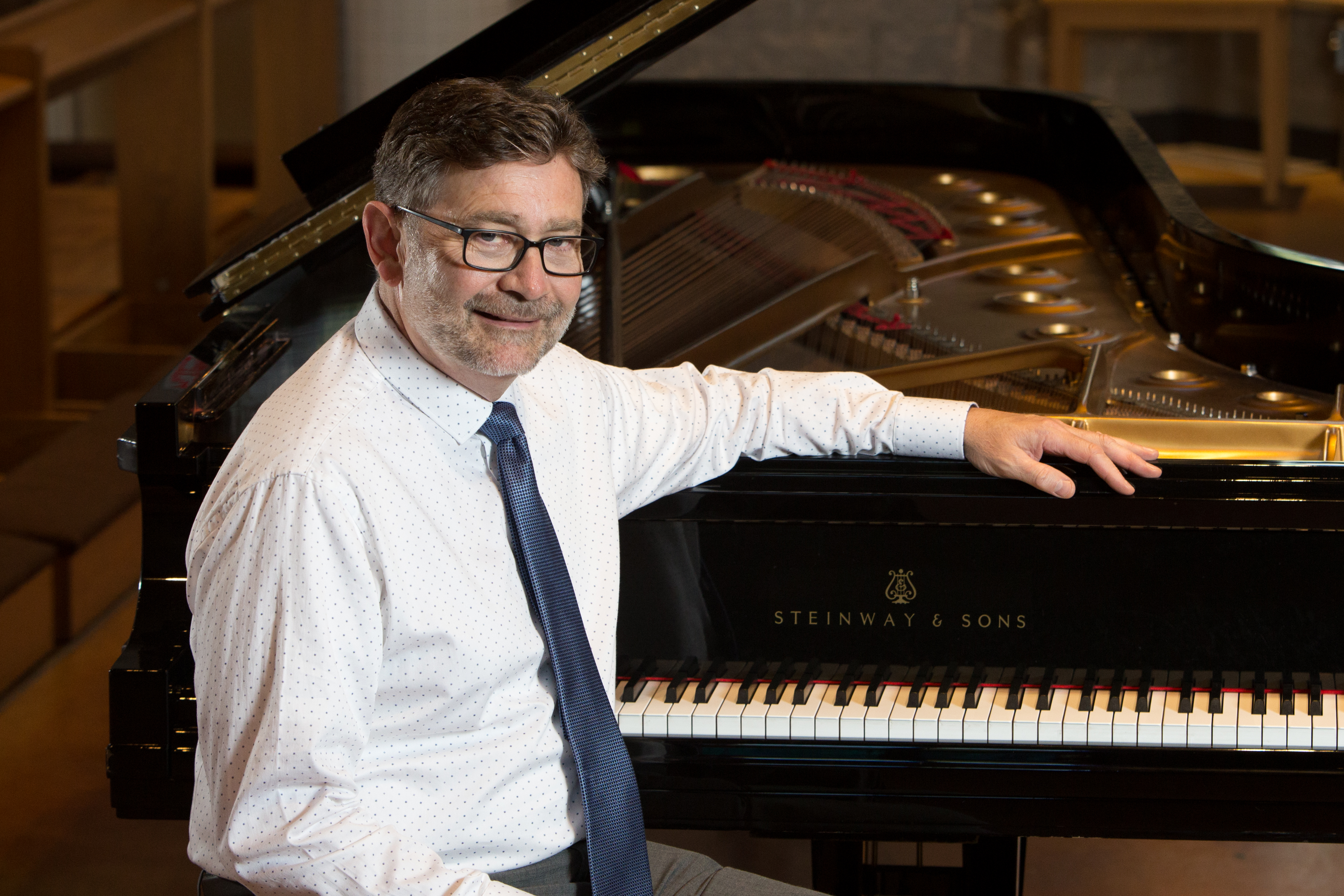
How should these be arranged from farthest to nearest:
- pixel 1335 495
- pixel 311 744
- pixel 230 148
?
pixel 230 148, pixel 1335 495, pixel 311 744

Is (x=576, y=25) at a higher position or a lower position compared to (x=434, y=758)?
higher

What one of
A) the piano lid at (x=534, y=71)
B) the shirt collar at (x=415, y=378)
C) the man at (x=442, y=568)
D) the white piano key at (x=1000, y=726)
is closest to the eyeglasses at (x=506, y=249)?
the man at (x=442, y=568)

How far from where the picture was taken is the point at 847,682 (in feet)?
6.88

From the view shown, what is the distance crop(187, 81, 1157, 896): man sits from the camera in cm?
157

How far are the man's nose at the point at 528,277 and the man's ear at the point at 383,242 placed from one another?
0.14 m

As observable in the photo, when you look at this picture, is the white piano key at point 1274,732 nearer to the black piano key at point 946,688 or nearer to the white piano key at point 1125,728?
the white piano key at point 1125,728

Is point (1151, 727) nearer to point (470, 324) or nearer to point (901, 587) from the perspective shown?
point (901, 587)

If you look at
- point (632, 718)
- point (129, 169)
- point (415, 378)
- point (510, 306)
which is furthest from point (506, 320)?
point (129, 169)

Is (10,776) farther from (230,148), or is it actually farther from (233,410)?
(230,148)

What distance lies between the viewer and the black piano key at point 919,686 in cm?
205

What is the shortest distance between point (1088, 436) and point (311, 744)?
1061mm

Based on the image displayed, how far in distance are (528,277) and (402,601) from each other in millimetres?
389

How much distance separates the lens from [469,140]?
1.65m

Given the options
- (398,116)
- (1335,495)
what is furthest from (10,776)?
(1335,495)
